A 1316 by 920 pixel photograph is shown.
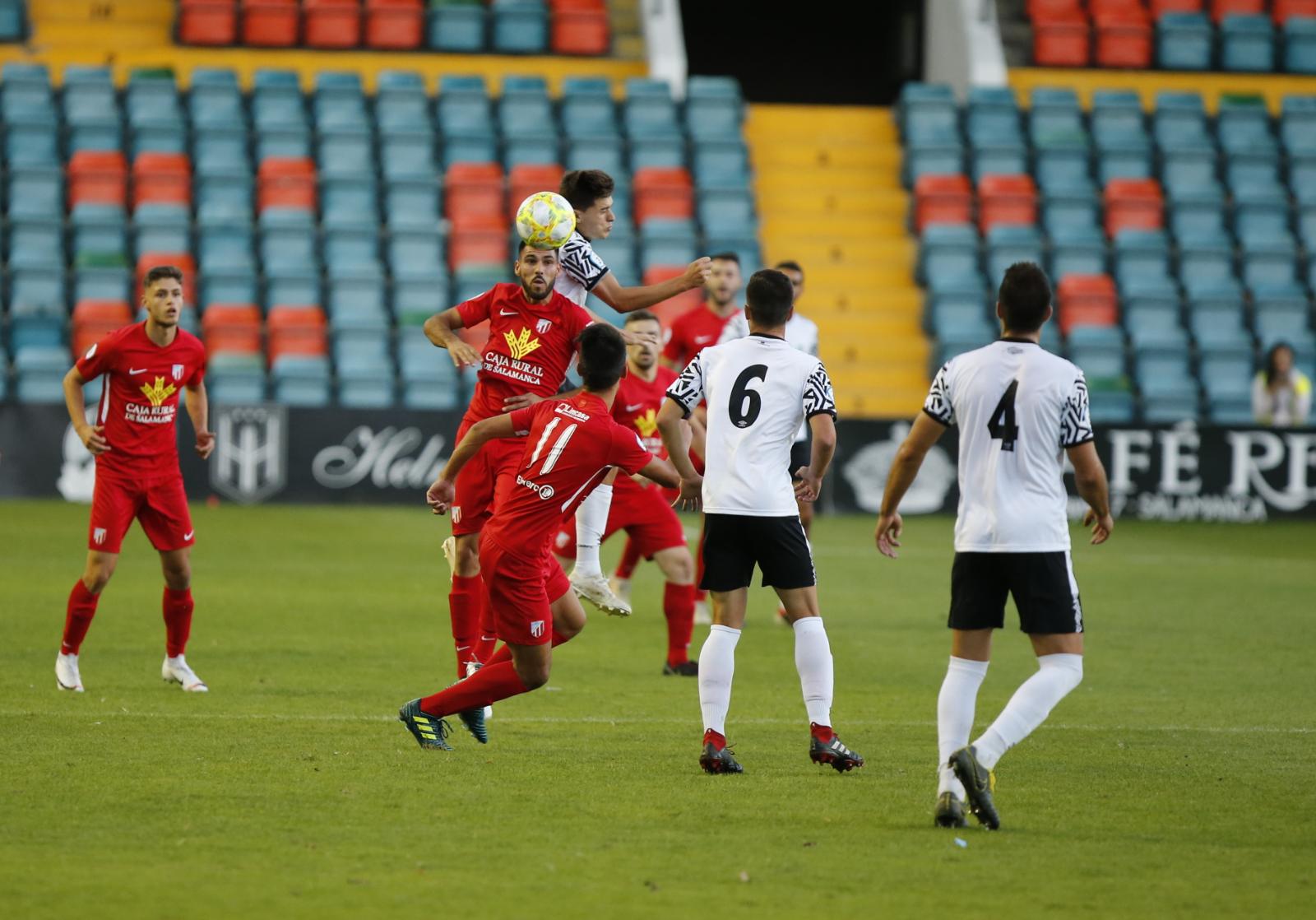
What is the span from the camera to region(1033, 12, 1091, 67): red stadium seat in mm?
26141

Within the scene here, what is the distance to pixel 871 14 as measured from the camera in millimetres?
29156

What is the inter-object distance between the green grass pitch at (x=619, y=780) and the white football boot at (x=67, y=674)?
0.45 ft

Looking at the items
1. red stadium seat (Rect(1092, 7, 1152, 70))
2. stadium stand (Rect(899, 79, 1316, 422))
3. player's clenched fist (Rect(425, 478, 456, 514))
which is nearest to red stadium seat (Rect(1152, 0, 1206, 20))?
red stadium seat (Rect(1092, 7, 1152, 70))

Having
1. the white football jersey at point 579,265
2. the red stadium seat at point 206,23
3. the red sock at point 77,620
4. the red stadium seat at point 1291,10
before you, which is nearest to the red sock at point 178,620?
the red sock at point 77,620

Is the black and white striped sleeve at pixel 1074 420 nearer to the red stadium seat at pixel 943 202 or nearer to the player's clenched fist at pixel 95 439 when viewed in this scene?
the player's clenched fist at pixel 95 439

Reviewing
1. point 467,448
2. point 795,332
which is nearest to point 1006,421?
point 467,448

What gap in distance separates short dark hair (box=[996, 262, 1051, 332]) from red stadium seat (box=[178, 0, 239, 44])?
2064 centimetres

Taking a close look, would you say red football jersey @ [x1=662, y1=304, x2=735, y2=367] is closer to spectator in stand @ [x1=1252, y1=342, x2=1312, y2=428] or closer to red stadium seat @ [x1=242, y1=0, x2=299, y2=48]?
spectator in stand @ [x1=1252, y1=342, x2=1312, y2=428]

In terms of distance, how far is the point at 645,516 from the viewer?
35.1 feet

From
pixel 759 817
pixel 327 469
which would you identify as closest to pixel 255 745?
pixel 759 817

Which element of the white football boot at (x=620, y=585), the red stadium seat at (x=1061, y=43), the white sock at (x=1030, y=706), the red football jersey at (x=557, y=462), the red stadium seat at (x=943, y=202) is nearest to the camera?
the white sock at (x=1030, y=706)

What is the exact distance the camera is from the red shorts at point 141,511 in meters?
8.88

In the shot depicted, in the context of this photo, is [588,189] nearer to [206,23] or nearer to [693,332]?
[693,332]

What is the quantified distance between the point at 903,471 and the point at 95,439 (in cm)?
434
